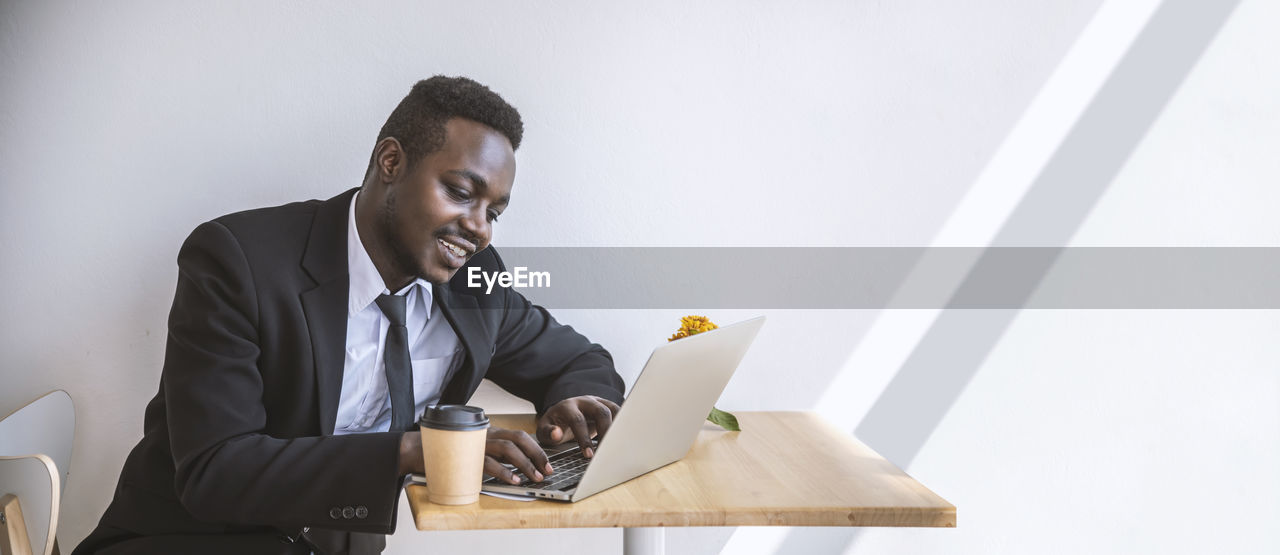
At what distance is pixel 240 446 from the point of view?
1244 millimetres

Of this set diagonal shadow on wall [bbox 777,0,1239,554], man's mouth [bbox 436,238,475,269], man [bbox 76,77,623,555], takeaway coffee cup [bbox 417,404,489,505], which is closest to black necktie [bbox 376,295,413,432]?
man [bbox 76,77,623,555]

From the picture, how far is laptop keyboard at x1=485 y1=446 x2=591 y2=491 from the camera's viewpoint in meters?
1.20

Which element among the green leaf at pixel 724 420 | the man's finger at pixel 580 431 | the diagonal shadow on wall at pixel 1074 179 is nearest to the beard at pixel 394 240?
the man's finger at pixel 580 431

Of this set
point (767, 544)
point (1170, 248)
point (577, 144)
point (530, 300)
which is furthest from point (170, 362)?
point (1170, 248)

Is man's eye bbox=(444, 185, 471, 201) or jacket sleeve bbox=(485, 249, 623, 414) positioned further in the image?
jacket sleeve bbox=(485, 249, 623, 414)

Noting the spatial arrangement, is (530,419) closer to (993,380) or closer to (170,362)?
(170,362)

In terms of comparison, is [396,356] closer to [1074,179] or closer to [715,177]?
[715,177]

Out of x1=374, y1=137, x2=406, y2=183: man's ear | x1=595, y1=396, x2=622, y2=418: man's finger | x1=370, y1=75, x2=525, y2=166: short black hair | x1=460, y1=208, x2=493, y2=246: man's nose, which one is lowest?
x1=595, y1=396, x2=622, y2=418: man's finger

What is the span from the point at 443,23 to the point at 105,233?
2.52 feet

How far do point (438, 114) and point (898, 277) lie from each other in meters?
1.03

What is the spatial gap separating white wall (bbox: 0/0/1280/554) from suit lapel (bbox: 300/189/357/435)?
1.47 feet

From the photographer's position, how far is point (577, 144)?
1.95m

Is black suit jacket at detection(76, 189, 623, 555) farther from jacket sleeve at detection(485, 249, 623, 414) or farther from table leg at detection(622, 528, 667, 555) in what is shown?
table leg at detection(622, 528, 667, 555)

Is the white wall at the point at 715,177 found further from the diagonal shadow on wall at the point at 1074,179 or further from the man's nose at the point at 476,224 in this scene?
the man's nose at the point at 476,224
